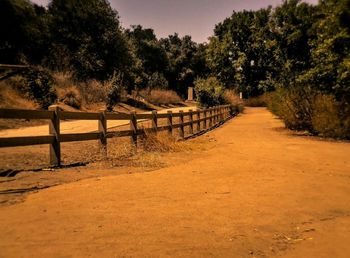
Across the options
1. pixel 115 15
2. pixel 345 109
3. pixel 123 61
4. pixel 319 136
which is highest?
pixel 115 15

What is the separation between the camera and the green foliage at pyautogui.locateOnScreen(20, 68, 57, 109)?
2236 cm

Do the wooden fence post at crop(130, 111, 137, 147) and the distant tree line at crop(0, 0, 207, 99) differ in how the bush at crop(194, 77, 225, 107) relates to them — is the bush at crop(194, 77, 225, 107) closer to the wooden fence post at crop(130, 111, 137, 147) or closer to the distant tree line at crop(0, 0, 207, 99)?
the distant tree line at crop(0, 0, 207, 99)

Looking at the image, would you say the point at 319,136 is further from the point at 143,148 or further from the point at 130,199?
the point at 130,199

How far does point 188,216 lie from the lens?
213 inches

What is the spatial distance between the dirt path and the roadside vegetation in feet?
28.1

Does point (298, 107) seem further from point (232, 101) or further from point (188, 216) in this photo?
point (232, 101)

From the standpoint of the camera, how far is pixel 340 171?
9305 mm

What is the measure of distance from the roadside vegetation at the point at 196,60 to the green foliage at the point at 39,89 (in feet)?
0.18

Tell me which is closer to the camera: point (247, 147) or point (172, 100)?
point (247, 147)

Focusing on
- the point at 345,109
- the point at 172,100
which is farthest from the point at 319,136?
the point at 172,100

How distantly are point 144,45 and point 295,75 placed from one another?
48835 millimetres

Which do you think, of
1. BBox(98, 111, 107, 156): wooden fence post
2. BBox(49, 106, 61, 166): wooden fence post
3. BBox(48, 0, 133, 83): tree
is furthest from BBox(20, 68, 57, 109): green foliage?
BBox(49, 106, 61, 166): wooden fence post

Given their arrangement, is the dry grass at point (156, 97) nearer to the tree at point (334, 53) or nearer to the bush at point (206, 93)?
the bush at point (206, 93)

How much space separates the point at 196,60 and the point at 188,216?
70.2m
